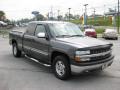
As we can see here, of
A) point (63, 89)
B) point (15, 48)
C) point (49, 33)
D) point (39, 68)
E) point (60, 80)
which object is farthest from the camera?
point (15, 48)

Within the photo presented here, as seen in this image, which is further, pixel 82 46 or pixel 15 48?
pixel 15 48

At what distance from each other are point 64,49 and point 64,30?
1357mm

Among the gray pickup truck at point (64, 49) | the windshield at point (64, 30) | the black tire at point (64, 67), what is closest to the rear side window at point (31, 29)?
the gray pickup truck at point (64, 49)

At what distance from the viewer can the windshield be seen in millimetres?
6973

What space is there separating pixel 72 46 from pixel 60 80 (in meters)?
1.18

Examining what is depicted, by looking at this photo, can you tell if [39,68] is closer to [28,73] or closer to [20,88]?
[28,73]

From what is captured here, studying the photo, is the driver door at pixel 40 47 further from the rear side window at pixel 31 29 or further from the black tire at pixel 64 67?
the black tire at pixel 64 67

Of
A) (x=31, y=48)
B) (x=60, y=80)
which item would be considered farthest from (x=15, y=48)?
(x=60, y=80)

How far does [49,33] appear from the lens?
692 cm

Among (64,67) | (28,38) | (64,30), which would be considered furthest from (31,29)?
(64,67)

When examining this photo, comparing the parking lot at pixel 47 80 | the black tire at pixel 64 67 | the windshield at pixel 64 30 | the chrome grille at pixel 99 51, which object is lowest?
the parking lot at pixel 47 80

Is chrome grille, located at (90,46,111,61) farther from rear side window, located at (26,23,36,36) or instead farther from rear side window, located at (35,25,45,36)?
rear side window, located at (26,23,36,36)

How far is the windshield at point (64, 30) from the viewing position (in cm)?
697

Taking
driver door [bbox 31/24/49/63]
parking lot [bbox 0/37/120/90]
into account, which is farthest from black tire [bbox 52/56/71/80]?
driver door [bbox 31/24/49/63]
